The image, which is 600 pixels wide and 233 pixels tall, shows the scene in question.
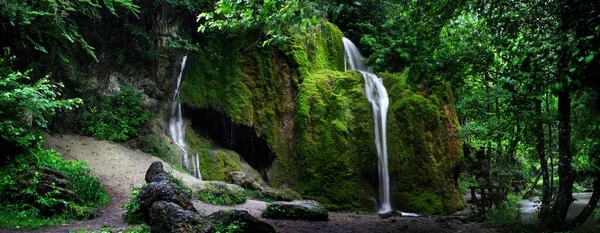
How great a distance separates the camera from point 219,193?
12.3m

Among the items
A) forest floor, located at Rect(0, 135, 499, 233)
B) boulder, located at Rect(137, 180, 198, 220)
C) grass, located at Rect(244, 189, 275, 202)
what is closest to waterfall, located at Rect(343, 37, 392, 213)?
forest floor, located at Rect(0, 135, 499, 233)

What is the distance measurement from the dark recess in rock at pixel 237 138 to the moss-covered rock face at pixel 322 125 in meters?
0.28

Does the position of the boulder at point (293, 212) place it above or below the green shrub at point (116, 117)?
below

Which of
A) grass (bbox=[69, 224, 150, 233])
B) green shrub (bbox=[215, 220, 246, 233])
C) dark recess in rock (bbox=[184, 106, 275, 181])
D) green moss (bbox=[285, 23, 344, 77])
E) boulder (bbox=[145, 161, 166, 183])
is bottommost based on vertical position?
grass (bbox=[69, 224, 150, 233])

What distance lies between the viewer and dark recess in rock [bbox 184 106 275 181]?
642 inches

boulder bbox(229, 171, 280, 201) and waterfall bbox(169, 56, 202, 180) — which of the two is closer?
boulder bbox(229, 171, 280, 201)

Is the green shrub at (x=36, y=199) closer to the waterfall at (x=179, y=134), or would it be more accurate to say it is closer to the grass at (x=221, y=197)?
the grass at (x=221, y=197)

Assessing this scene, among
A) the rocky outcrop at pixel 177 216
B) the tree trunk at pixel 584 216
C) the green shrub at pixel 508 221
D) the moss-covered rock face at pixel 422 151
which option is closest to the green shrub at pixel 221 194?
the rocky outcrop at pixel 177 216

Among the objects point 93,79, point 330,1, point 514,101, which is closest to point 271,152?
point 93,79

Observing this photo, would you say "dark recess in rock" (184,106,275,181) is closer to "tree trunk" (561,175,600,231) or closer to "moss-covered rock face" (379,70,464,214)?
"moss-covered rock face" (379,70,464,214)

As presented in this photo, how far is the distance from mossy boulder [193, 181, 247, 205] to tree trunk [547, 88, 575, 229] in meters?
7.89

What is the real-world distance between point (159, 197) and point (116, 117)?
27.8ft

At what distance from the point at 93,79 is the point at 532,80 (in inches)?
597

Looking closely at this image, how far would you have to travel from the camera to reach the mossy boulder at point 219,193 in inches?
468
